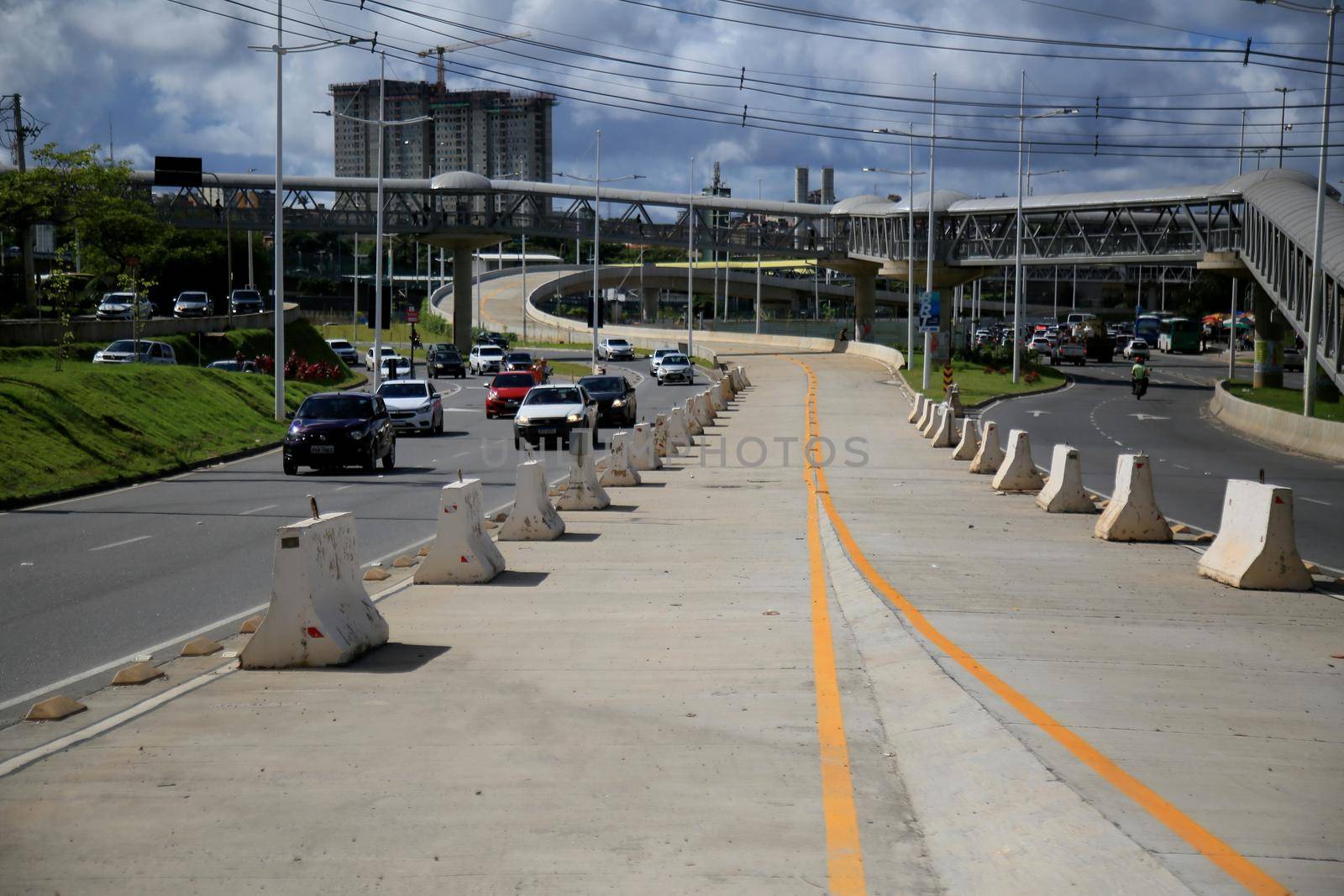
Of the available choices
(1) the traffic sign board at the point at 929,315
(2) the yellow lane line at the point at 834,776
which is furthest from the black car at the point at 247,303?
(2) the yellow lane line at the point at 834,776

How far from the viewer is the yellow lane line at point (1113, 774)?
521cm

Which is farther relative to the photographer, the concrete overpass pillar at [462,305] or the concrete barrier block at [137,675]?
the concrete overpass pillar at [462,305]

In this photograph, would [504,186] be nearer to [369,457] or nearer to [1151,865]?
[369,457]

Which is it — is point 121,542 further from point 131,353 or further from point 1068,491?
point 131,353

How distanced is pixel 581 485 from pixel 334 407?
1131 centimetres

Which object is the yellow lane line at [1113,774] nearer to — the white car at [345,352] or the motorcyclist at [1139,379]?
the motorcyclist at [1139,379]

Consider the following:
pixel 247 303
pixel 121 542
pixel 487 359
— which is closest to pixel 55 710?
pixel 121 542

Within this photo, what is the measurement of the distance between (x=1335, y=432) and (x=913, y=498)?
18.7 metres

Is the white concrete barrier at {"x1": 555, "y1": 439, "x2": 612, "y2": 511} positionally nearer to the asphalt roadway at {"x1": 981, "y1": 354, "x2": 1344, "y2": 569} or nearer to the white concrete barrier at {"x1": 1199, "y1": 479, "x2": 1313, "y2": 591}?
the asphalt roadway at {"x1": 981, "y1": 354, "x2": 1344, "y2": 569}

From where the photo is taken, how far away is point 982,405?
190ft

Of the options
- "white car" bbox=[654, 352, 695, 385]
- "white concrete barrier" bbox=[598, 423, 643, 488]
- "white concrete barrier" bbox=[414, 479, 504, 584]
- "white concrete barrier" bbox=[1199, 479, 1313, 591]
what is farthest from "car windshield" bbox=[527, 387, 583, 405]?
"white car" bbox=[654, 352, 695, 385]

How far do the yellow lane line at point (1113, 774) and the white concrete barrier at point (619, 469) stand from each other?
40.6 ft

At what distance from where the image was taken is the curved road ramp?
548 cm

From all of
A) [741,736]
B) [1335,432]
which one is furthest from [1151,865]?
[1335,432]
